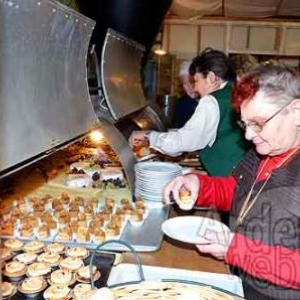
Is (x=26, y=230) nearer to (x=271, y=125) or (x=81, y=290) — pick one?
(x=81, y=290)

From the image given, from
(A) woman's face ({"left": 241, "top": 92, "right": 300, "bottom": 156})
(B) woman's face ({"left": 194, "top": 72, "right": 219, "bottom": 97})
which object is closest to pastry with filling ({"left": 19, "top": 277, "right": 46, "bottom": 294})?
(A) woman's face ({"left": 241, "top": 92, "right": 300, "bottom": 156})

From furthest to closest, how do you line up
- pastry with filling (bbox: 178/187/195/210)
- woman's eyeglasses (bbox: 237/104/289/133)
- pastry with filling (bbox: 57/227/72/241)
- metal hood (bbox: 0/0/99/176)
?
1. pastry with filling (bbox: 178/187/195/210)
2. pastry with filling (bbox: 57/227/72/241)
3. woman's eyeglasses (bbox: 237/104/289/133)
4. metal hood (bbox: 0/0/99/176)

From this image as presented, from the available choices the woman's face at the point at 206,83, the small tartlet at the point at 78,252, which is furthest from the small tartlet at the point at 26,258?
the woman's face at the point at 206,83

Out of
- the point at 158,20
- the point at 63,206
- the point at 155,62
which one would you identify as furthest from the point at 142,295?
the point at 155,62

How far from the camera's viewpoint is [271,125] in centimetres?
122

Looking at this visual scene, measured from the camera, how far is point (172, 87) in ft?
19.4

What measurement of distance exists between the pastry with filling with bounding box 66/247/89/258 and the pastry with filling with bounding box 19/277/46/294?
0.15 meters

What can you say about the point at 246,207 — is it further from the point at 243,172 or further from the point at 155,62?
the point at 155,62

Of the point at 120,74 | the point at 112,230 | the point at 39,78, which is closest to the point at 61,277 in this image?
the point at 112,230

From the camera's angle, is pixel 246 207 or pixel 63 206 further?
pixel 63 206

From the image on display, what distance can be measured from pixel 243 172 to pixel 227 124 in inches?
32.3

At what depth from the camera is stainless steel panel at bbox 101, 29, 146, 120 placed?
183 centimetres

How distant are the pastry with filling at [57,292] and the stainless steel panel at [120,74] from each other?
2.79 feet

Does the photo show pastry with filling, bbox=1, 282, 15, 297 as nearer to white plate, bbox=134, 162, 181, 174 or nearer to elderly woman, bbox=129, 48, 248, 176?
white plate, bbox=134, 162, 181, 174
